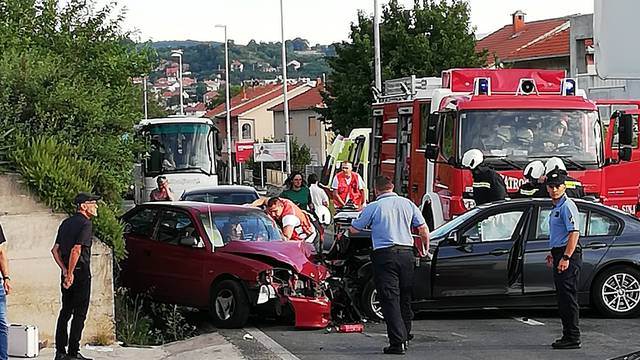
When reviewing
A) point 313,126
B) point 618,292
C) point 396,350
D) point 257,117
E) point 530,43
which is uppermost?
point 530,43

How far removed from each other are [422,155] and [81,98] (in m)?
6.23

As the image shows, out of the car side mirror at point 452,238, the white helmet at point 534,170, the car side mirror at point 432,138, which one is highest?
the car side mirror at point 432,138

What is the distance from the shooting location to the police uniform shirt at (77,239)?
28.9 feet

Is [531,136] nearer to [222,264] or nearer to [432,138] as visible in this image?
[432,138]

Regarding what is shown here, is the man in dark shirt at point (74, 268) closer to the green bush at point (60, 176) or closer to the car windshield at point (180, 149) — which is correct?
the green bush at point (60, 176)

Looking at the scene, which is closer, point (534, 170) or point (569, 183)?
point (569, 183)

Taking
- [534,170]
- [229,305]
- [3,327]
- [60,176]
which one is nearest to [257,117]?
[534,170]

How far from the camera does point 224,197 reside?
63.2ft

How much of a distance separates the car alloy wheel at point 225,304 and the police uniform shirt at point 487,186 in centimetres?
379

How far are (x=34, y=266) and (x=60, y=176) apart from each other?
93 cm

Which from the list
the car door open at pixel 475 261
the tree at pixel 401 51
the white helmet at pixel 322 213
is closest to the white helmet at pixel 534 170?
the car door open at pixel 475 261

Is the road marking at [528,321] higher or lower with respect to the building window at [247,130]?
lower

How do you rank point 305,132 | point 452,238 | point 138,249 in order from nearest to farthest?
1. point 452,238
2. point 138,249
3. point 305,132

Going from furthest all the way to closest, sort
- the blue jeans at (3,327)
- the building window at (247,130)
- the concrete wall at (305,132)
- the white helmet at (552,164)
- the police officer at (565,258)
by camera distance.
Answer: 1. the building window at (247,130)
2. the concrete wall at (305,132)
3. the white helmet at (552,164)
4. the police officer at (565,258)
5. the blue jeans at (3,327)
